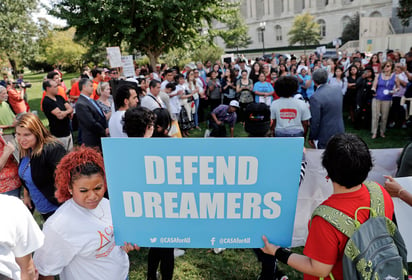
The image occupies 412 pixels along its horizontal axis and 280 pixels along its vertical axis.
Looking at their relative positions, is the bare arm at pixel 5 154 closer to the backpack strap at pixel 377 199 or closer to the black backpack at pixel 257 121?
the black backpack at pixel 257 121

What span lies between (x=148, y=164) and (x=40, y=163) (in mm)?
1597

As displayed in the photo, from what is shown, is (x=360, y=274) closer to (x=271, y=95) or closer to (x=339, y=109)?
(x=339, y=109)

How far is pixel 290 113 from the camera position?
405 centimetres

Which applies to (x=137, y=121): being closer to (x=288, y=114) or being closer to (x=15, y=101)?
(x=288, y=114)

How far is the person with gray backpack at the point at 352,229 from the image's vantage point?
1410 millimetres

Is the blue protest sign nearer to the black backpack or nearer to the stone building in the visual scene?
the black backpack

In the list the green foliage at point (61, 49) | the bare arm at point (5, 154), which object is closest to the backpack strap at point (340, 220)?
the bare arm at point (5, 154)

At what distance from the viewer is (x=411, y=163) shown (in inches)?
99.4

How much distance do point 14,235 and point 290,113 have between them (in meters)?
3.44

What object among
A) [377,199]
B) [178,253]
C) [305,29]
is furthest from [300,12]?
[377,199]

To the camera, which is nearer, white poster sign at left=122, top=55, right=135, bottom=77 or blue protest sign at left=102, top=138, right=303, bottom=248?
blue protest sign at left=102, top=138, right=303, bottom=248

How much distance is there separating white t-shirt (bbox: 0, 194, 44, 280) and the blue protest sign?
1.41ft

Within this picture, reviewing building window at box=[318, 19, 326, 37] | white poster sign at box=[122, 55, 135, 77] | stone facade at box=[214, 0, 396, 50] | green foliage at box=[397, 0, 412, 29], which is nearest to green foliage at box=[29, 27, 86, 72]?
white poster sign at box=[122, 55, 135, 77]

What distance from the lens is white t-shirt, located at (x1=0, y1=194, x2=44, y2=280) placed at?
1458 millimetres
